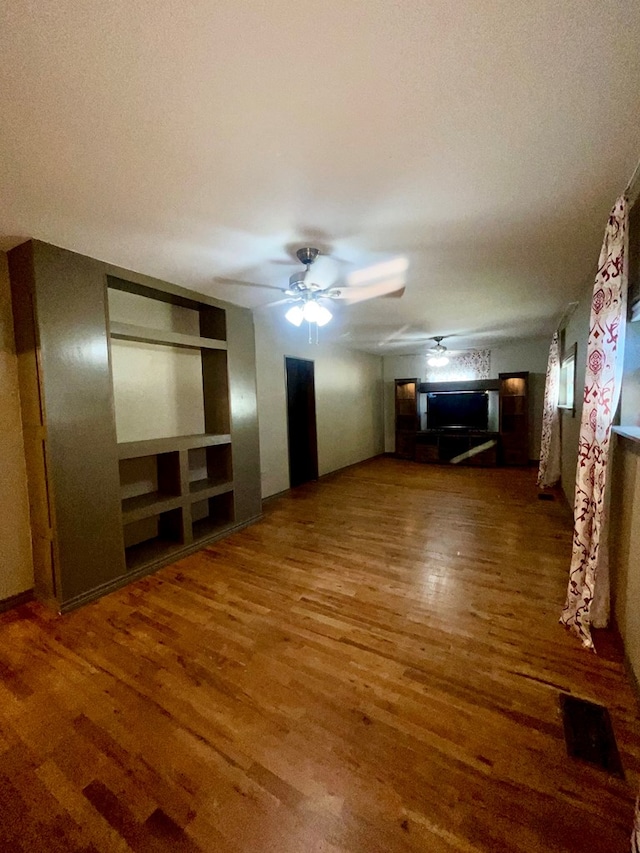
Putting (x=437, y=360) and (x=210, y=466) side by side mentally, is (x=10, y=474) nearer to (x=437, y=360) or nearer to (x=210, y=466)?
(x=210, y=466)

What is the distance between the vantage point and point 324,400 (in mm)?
5910

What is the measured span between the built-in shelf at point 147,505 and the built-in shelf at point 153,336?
4.64 ft

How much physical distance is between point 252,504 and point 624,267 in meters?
3.60

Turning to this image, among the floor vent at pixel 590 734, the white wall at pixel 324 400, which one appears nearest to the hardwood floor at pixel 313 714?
the floor vent at pixel 590 734

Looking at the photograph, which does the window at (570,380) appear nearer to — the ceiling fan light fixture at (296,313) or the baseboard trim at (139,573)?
the ceiling fan light fixture at (296,313)

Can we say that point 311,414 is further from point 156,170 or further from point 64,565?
point 156,170

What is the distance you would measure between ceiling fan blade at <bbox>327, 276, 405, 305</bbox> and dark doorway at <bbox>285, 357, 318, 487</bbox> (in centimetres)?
245

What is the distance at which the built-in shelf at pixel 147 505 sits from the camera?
8.59ft

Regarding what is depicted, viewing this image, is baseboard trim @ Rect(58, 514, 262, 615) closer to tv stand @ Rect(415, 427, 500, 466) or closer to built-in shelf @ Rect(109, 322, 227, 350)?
built-in shelf @ Rect(109, 322, 227, 350)

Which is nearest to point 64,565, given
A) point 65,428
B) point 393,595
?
point 65,428

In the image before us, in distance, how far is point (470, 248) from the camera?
A: 2.26 meters

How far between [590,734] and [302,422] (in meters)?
4.86

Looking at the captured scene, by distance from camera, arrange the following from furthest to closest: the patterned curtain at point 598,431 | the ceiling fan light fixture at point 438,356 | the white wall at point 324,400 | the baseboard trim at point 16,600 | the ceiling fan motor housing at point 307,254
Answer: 1. the ceiling fan light fixture at point 438,356
2. the white wall at point 324,400
3. the baseboard trim at point 16,600
4. the ceiling fan motor housing at point 307,254
5. the patterned curtain at point 598,431

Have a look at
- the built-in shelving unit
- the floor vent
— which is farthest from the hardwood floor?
the built-in shelving unit
